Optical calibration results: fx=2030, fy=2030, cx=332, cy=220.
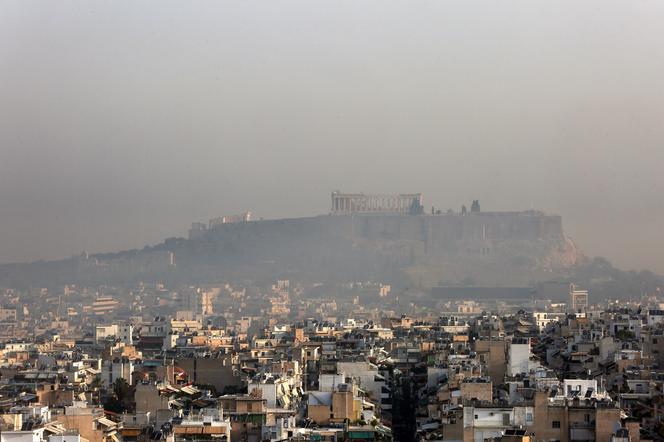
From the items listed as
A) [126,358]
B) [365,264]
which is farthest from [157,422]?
[365,264]

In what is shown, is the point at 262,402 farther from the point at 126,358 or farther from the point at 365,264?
the point at 365,264

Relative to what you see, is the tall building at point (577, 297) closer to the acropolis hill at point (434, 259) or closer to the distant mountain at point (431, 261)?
the distant mountain at point (431, 261)

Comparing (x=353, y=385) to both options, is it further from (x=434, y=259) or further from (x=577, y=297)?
(x=434, y=259)

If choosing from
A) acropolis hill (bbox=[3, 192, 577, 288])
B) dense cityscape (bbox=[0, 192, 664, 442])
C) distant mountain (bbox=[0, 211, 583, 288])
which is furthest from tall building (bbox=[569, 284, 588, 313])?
dense cityscape (bbox=[0, 192, 664, 442])

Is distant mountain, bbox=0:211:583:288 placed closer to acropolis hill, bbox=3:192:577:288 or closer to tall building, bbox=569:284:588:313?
acropolis hill, bbox=3:192:577:288

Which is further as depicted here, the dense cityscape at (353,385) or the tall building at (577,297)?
the tall building at (577,297)

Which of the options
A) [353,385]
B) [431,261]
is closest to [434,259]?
[431,261]

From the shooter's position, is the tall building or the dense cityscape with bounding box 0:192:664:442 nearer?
the dense cityscape with bounding box 0:192:664:442

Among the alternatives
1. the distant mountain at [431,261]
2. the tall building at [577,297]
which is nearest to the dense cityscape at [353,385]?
the tall building at [577,297]

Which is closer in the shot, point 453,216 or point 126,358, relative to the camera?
point 126,358

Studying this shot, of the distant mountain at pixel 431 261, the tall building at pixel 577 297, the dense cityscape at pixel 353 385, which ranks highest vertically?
the distant mountain at pixel 431 261

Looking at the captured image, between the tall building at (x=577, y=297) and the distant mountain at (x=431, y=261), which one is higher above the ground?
the distant mountain at (x=431, y=261)
